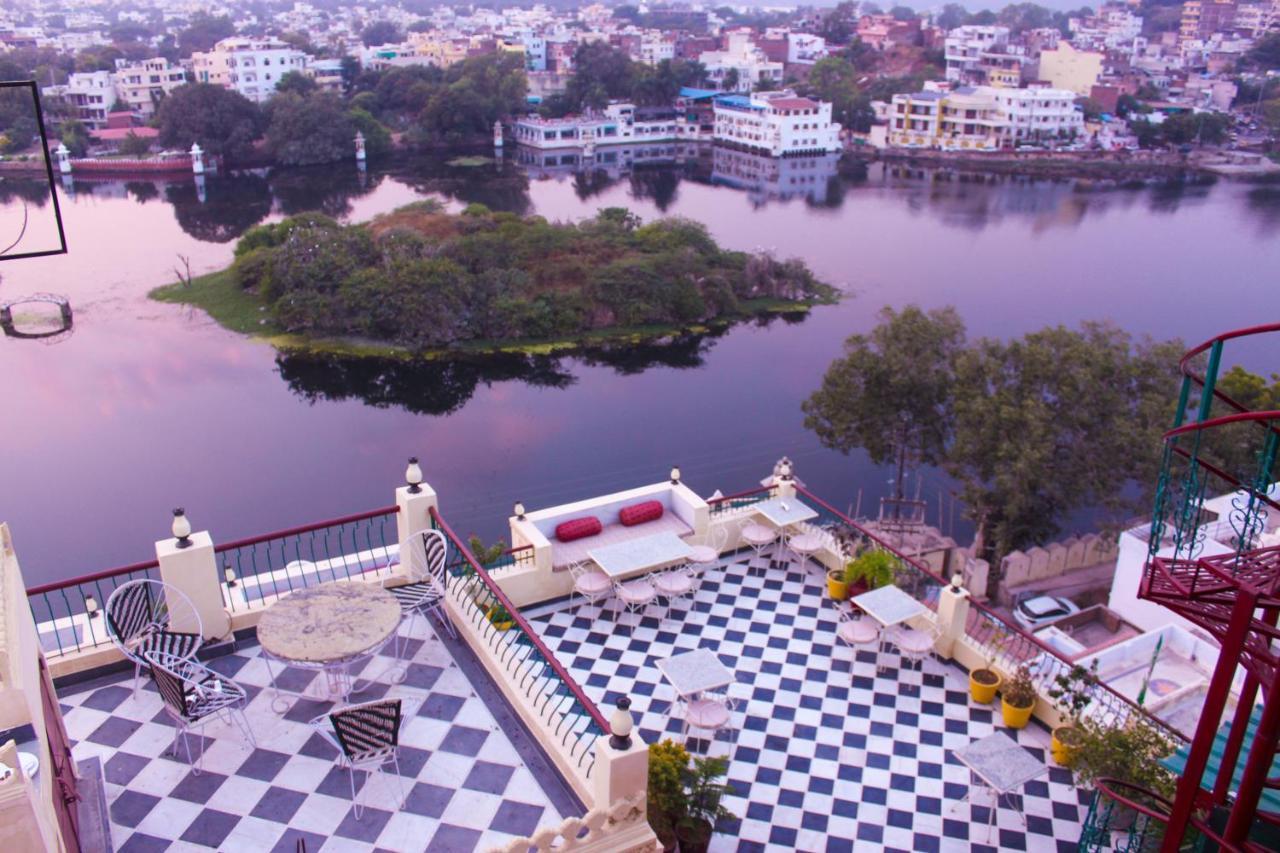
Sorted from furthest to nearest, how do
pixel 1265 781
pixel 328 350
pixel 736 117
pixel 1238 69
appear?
pixel 1238 69 < pixel 736 117 < pixel 328 350 < pixel 1265 781

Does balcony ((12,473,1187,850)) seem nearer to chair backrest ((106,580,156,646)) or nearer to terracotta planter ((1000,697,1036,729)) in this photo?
terracotta planter ((1000,697,1036,729))

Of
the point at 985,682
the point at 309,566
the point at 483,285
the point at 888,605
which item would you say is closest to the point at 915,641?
the point at 888,605

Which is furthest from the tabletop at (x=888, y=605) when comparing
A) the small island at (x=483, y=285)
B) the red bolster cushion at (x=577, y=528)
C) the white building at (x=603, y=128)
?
the white building at (x=603, y=128)

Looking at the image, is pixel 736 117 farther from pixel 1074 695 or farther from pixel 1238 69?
pixel 1074 695

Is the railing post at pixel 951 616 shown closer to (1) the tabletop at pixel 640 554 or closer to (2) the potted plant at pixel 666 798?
(1) the tabletop at pixel 640 554

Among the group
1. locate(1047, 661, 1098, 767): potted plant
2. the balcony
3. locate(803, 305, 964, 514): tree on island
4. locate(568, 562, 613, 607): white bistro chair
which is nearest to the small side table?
the balcony

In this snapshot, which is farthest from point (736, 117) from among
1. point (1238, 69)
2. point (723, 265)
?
point (1238, 69)
